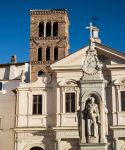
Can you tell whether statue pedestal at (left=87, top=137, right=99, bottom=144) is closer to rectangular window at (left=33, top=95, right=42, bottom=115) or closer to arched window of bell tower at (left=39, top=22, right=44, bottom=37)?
rectangular window at (left=33, top=95, right=42, bottom=115)

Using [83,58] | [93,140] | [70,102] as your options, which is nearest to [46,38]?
[83,58]

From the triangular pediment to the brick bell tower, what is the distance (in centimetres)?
1107

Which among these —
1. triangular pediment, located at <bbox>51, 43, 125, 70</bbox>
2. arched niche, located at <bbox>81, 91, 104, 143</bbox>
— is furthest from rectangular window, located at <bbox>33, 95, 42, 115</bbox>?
arched niche, located at <bbox>81, 91, 104, 143</bbox>

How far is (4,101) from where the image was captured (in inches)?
1634

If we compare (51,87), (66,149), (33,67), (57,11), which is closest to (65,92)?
(51,87)

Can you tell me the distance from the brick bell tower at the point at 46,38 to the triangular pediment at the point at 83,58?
1107 cm

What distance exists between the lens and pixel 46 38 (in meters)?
52.4

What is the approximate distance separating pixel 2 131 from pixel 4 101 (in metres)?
2.90

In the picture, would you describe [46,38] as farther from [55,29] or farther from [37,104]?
[37,104]

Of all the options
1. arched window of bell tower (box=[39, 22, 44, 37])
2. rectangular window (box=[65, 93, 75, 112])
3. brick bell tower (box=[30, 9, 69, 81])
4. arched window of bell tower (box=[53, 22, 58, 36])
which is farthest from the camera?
arched window of bell tower (box=[53, 22, 58, 36])

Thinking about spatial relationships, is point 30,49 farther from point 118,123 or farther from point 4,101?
point 118,123

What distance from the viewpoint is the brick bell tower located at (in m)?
50.9

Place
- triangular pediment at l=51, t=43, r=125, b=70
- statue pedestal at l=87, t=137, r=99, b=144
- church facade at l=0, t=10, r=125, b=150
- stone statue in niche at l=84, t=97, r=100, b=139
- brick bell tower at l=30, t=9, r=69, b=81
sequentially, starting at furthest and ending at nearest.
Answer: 1. brick bell tower at l=30, t=9, r=69, b=81
2. triangular pediment at l=51, t=43, r=125, b=70
3. church facade at l=0, t=10, r=125, b=150
4. stone statue in niche at l=84, t=97, r=100, b=139
5. statue pedestal at l=87, t=137, r=99, b=144

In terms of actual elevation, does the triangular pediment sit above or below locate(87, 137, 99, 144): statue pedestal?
above
